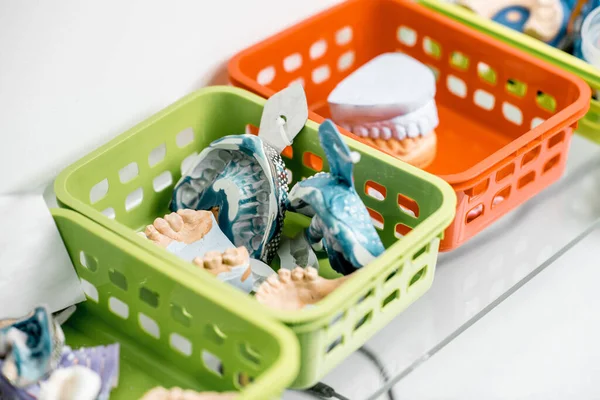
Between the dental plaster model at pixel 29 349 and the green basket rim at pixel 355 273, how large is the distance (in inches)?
4.1

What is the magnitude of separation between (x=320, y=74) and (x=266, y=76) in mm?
103

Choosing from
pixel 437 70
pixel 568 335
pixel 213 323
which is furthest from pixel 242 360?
pixel 437 70

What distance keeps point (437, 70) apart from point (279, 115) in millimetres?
340

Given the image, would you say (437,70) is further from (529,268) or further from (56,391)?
(56,391)

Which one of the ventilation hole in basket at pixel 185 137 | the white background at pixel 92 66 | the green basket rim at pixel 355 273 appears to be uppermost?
the white background at pixel 92 66

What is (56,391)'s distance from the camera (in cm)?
73

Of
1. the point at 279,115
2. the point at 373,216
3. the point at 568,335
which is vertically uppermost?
the point at 279,115

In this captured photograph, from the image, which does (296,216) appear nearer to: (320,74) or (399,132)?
(399,132)

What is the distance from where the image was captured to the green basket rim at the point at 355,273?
699mm

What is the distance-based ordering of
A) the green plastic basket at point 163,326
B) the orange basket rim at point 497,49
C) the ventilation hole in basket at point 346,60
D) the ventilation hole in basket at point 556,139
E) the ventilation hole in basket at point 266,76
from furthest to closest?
1. the ventilation hole in basket at point 346,60
2. the ventilation hole in basket at point 266,76
3. the ventilation hole in basket at point 556,139
4. the orange basket rim at point 497,49
5. the green plastic basket at point 163,326

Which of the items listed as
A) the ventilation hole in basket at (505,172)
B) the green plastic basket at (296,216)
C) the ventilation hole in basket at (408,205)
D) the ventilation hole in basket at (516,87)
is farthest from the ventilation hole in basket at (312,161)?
the ventilation hole in basket at (516,87)

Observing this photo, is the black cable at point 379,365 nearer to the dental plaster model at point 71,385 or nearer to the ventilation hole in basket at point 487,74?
the dental plaster model at point 71,385

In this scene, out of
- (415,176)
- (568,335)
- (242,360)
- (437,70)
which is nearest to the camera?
(242,360)

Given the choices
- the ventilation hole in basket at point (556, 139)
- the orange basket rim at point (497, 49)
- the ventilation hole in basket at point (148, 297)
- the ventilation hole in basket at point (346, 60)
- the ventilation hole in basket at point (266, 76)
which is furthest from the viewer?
the ventilation hole in basket at point (346, 60)
